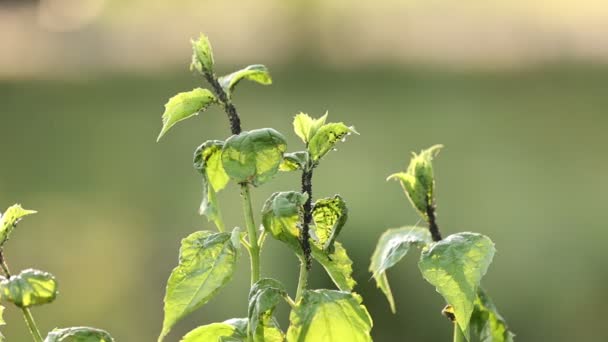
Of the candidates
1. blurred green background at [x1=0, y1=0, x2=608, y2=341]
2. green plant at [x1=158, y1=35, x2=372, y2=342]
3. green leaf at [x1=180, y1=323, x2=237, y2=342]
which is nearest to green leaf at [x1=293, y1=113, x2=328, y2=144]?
green plant at [x1=158, y1=35, x2=372, y2=342]

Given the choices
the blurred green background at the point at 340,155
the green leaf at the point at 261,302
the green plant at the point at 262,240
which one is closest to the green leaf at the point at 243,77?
the green plant at the point at 262,240

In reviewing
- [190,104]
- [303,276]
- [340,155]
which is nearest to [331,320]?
[303,276]

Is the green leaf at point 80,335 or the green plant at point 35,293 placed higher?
the green plant at point 35,293

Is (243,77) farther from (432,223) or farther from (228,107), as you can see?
(432,223)

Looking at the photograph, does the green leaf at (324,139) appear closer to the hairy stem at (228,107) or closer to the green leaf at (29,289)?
the hairy stem at (228,107)

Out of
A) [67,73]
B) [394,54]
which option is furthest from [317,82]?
[67,73]

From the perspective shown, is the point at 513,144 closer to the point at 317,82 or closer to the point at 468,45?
the point at 317,82

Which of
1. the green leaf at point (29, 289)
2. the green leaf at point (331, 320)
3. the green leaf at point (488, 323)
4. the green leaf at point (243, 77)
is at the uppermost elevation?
the green leaf at point (243, 77)
